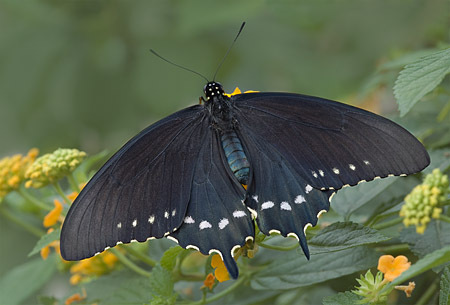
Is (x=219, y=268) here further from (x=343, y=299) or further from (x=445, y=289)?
(x=445, y=289)

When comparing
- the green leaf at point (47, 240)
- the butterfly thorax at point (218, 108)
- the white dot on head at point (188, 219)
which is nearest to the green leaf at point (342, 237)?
the white dot on head at point (188, 219)

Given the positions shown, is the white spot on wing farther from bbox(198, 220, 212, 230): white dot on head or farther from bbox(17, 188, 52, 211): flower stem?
bbox(17, 188, 52, 211): flower stem

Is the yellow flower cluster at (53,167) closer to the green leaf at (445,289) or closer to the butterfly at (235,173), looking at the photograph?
the butterfly at (235,173)

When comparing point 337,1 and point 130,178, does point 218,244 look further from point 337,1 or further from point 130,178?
point 337,1

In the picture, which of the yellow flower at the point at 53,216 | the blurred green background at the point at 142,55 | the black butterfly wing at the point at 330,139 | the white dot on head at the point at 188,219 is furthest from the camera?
the blurred green background at the point at 142,55

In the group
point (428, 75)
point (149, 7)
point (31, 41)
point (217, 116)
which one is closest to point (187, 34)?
point (149, 7)
